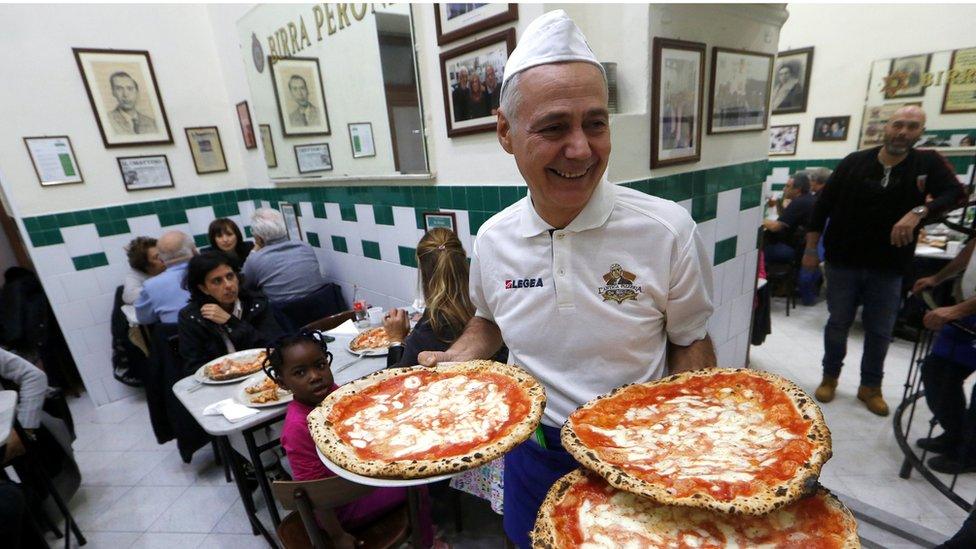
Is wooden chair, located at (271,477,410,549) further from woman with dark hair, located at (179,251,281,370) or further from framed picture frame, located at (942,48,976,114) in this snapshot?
framed picture frame, located at (942,48,976,114)

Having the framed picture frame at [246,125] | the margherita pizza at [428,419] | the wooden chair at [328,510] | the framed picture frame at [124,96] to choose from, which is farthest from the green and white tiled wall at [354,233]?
the wooden chair at [328,510]

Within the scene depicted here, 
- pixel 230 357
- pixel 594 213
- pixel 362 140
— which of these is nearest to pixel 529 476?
pixel 594 213

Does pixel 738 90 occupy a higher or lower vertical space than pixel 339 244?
higher

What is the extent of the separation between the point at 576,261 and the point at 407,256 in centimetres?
194

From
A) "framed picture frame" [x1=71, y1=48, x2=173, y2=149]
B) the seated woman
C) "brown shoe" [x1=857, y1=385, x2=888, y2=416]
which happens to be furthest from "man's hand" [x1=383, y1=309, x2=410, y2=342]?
"framed picture frame" [x1=71, y1=48, x2=173, y2=149]

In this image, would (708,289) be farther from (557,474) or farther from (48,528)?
(48,528)

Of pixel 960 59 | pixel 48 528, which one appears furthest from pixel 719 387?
pixel 960 59

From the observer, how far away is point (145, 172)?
3.98 metres

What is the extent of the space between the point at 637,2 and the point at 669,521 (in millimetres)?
1996

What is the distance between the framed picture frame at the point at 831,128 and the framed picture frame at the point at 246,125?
6.62 metres

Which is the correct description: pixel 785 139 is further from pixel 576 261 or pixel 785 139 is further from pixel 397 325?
pixel 576 261

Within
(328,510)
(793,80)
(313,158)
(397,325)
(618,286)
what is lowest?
(328,510)

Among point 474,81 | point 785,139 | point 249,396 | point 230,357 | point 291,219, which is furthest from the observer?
point 785,139

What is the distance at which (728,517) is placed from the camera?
0.84 m
